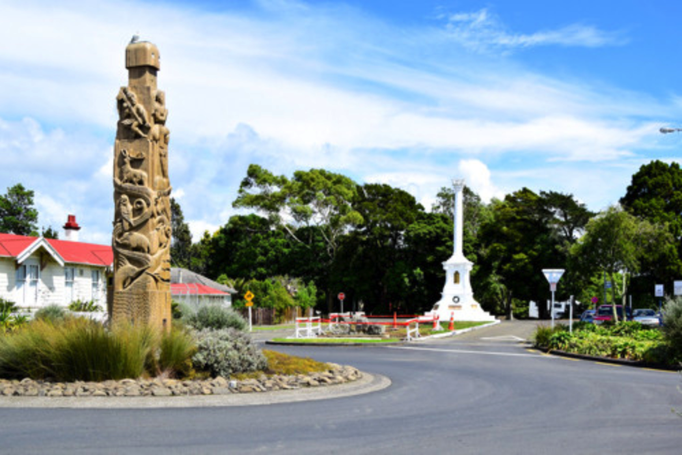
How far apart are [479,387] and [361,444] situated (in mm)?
6558

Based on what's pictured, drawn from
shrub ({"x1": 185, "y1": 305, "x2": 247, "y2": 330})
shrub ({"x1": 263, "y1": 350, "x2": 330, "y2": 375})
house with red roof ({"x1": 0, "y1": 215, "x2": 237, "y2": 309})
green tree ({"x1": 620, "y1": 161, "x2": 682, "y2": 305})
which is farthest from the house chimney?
green tree ({"x1": 620, "y1": 161, "x2": 682, "y2": 305})

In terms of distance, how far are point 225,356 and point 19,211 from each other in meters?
49.1

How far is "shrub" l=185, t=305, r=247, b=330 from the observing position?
1912cm

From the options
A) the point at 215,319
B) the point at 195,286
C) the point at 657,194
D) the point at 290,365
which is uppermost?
the point at 657,194

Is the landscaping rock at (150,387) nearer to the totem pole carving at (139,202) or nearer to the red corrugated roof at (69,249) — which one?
the totem pole carving at (139,202)

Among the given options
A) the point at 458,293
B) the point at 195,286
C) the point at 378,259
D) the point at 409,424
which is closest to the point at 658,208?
the point at 458,293

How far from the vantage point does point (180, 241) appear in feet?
251

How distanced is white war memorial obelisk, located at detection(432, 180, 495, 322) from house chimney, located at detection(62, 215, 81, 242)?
25.8 metres

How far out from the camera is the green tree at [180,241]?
247ft

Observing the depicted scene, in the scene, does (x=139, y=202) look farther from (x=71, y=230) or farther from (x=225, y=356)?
(x=71, y=230)

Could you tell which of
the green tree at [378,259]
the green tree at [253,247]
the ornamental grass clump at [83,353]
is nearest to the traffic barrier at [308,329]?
the ornamental grass clump at [83,353]

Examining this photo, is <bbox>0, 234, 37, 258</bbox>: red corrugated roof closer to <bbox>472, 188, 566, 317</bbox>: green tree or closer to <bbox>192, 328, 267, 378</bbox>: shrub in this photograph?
<bbox>192, 328, 267, 378</bbox>: shrub

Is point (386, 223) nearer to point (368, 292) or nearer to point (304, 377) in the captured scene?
point (368, 292)

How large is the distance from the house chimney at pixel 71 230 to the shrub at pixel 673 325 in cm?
3303
